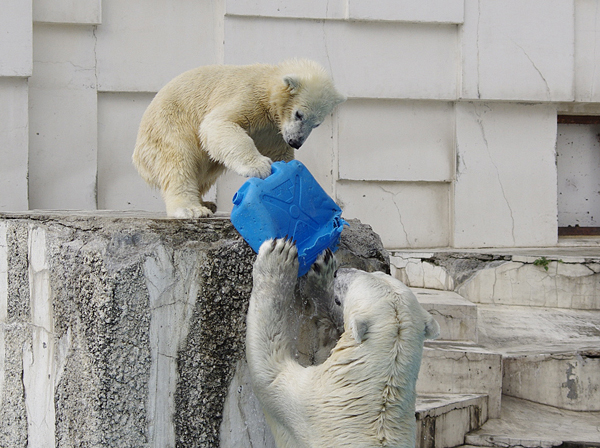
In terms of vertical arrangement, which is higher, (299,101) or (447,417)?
(299,101)

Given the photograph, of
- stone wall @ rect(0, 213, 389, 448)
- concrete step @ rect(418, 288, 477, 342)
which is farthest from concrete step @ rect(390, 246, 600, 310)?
stone wall @ rect(0, 213, 389, 448)

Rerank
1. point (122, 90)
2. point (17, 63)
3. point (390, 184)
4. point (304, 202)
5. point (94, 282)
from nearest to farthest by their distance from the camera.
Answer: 1. point (94, 282)
2. point (304, 202)
3. point (17, 63)
4. point (122, 90)
5. point (390, 184)

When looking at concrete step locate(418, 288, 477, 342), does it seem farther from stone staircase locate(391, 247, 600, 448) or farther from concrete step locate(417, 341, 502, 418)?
concrete step locate(417, 341, 502, 418)

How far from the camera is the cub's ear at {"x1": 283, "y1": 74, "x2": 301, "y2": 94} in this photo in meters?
2.66

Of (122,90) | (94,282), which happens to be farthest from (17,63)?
(94,282)

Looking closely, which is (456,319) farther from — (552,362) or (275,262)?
(275,262)

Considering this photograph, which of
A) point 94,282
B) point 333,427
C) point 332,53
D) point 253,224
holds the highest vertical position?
point 332,53

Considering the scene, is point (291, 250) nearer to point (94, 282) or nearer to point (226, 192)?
point (94, 282)

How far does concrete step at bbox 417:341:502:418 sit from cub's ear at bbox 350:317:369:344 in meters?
1.95

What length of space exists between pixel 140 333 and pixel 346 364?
2.30ft

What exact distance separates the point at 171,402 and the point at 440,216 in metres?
4.60

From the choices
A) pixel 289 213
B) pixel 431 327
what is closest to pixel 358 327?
pixel 431 327

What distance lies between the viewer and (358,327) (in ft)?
6.75

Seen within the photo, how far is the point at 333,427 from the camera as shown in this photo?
2135 millimetres
